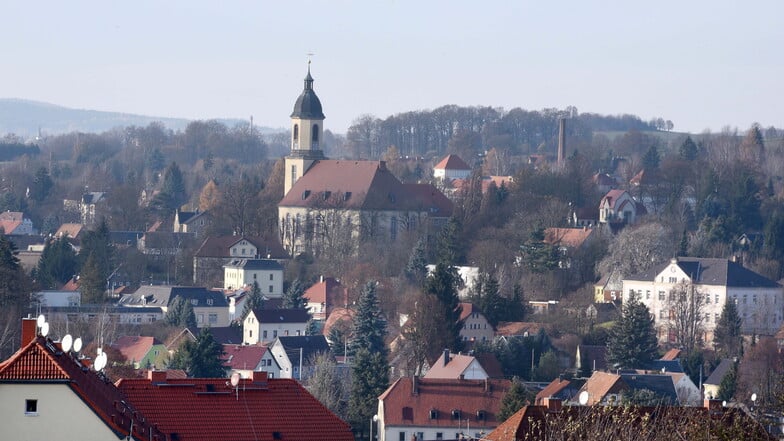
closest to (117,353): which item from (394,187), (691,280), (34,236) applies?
(691,280)

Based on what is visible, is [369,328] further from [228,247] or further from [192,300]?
[228,247]

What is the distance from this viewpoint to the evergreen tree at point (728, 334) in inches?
2643

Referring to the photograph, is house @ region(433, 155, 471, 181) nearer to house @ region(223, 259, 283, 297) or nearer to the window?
house @ region(223, 259, 283, 297)

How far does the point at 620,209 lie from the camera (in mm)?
97938

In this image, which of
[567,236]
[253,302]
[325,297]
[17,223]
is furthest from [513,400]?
[17,223]

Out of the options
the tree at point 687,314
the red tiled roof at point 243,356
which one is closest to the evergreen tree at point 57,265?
the red tiled roof at point 243,356

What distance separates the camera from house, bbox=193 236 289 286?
89750mm

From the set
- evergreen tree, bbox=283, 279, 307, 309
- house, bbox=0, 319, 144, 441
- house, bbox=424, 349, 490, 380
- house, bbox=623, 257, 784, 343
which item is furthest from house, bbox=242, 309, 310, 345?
house, bbox=0, 319, 144, 441

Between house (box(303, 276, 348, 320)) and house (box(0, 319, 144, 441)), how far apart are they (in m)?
53.2

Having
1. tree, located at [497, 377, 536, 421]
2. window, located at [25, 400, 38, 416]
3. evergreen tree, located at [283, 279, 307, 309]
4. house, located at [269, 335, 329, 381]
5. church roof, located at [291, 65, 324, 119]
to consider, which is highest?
church roof, located at [291, 65, 324, 119]

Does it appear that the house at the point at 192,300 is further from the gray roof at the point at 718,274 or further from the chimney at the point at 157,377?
the chimney at the point at 157,377

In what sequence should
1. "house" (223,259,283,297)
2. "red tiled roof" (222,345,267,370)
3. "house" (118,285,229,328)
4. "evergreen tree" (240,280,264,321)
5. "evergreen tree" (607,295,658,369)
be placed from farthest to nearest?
"house" (223,259,283,297)
"house" (118,285,229,328)
"evergreen tree" (240,280,264,321)
"evergreen tree" (607,295,658,369)
"red tiled roof" (222,345,267,370)

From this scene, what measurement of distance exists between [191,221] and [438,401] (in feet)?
189

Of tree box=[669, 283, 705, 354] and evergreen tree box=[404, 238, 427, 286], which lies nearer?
tree box=[669, 283, 705, 354]
